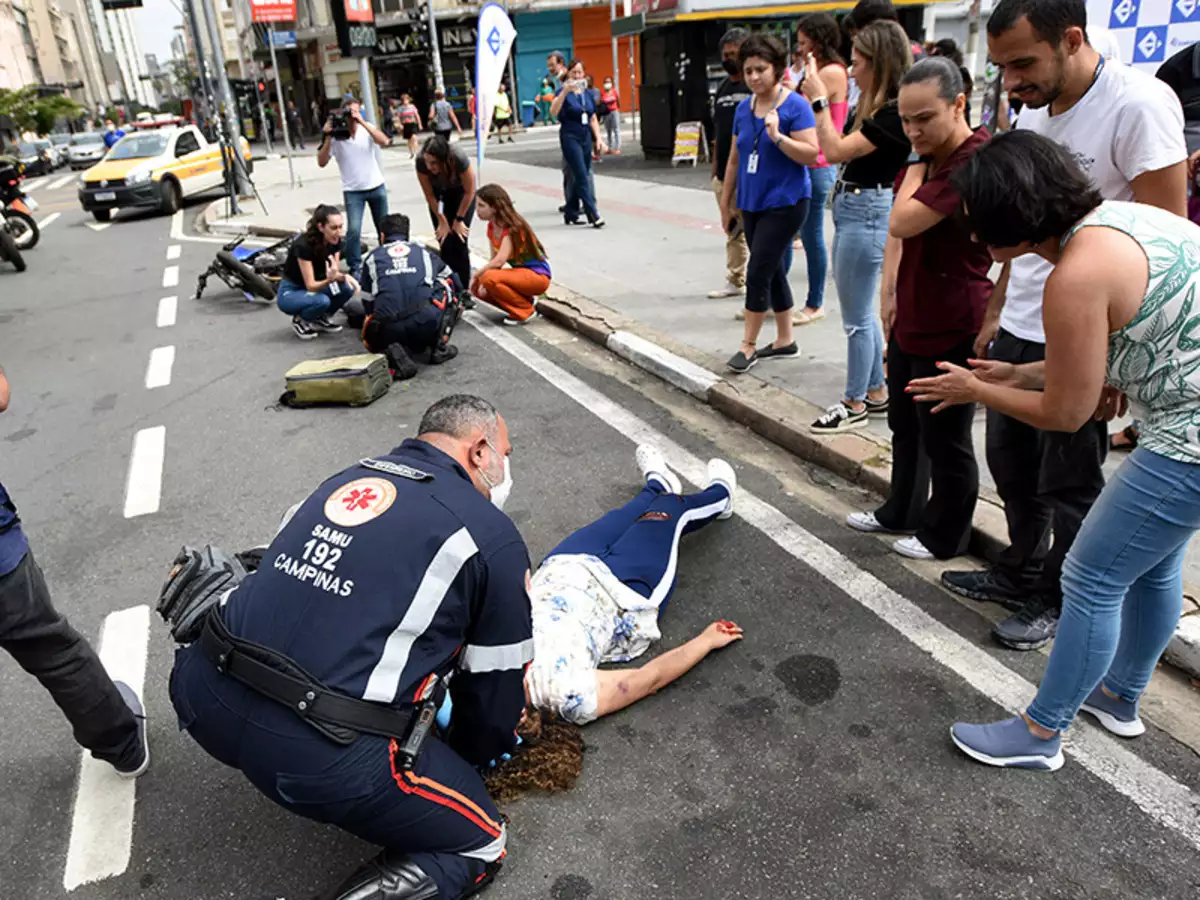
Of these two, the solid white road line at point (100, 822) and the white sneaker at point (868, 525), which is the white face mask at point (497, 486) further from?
the white sneaker at point (868, 525)

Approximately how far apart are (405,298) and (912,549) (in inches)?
161

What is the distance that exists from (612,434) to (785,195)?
5.42 feet

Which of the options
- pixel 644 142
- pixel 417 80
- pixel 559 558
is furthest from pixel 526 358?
pixel 417 80

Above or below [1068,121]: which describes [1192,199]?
below

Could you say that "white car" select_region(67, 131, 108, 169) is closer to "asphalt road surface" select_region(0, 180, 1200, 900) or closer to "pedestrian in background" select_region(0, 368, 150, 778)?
"asphalt road surface" select_region(0, 180, 1200, 900)

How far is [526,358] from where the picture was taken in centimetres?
652

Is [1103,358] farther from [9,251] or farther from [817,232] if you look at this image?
[9,251]

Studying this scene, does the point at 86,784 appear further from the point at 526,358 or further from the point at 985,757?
the point at 526,358

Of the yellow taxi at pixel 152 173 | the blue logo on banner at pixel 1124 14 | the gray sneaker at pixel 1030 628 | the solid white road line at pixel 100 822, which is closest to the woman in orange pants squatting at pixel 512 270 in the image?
the blue logo on banner at pixel 1124 14

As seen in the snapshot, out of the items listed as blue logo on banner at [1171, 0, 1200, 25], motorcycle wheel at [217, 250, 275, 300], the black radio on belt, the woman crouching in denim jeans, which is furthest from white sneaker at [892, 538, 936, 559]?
motorcycle wheel at [217, 250, 275, 300]

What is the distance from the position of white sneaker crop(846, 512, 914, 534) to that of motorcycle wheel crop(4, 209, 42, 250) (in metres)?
14.1

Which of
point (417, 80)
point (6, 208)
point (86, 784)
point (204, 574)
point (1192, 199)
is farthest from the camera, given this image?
point (417, 80)

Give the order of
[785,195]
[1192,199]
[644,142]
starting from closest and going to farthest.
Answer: [1192,199] < [785,195] < [644,142]

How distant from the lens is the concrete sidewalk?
14.1ft
